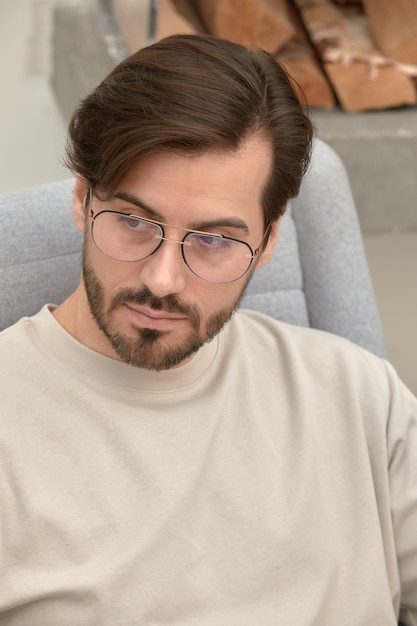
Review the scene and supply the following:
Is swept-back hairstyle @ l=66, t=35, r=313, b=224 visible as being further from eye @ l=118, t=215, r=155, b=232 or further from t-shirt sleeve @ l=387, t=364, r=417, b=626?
t-shirt sleeve @ l=387, t=364, r=417, b=626

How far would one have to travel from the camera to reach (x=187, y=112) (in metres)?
1.41

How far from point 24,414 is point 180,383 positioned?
0.87 feet

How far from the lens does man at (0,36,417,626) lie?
1400 mm

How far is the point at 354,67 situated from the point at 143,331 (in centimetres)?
211

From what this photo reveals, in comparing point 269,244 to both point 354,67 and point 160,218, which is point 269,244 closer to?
point 160,218

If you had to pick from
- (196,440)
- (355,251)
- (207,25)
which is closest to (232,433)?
(196,440)

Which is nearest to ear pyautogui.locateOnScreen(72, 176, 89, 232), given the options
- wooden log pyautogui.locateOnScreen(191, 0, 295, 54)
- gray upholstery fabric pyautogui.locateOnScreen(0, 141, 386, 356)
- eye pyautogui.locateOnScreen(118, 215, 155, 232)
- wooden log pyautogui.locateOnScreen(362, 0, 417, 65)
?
eye pyautogui.locateOnScreen(118, 215, 155, 232)

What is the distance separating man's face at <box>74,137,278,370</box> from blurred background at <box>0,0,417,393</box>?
1613mm

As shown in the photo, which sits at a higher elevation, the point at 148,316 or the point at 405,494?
the point at 148,316

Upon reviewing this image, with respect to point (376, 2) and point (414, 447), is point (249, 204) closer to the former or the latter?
point (414, 447)

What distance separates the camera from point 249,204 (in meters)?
1.49

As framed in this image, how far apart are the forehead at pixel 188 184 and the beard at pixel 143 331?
119 millimetres

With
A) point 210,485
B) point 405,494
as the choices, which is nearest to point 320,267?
point 405,494

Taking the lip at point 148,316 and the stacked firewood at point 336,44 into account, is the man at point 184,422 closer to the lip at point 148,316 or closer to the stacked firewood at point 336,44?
the lip at point 148,316
